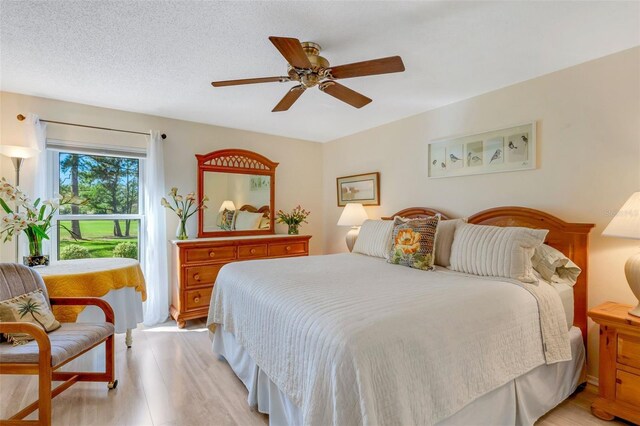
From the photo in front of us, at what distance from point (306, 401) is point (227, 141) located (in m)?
3.53

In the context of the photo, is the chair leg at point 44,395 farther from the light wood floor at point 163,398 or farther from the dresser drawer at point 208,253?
the dresser drawer at point 208,253

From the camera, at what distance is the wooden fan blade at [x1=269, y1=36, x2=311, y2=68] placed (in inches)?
58.6

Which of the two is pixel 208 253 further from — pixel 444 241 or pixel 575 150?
pixel 575 150

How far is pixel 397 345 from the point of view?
1236 mm

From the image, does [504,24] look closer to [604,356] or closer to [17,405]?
[604,356]

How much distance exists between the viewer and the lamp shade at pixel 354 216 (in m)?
3.86

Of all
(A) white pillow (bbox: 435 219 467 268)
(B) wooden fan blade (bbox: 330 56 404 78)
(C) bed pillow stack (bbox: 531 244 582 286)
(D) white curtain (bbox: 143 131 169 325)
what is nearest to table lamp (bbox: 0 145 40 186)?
(D) white curtain (bbox: 143 131 169 325)

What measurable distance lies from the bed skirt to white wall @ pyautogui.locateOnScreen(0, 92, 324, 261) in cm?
245

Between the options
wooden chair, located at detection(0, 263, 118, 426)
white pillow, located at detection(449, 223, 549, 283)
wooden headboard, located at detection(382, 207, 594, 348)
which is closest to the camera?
wooden chair, located at detection(0, 263, 118, 426)

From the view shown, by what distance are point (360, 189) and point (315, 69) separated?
2517 mm

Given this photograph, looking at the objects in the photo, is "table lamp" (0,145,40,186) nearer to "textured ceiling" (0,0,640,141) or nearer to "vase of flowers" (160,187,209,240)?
"textured ceiling" (0,0,640,141)

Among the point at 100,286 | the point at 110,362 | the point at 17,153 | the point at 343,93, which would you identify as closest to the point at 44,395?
the point at 110,362

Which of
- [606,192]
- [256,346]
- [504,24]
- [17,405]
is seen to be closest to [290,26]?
[504,24]

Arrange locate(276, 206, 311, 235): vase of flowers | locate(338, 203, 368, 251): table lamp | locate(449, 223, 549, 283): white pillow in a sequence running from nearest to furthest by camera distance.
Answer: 1. locate(449, 223, 549, 283): white pillow
2. locate(338, 203, 368, 251): table lamp
3. locate(276, 206, 311, 235): vase of flowers
